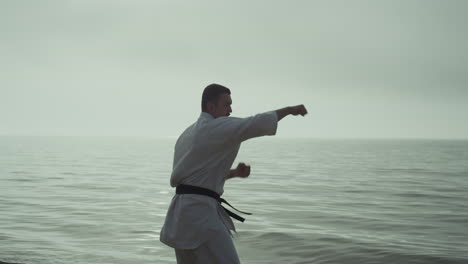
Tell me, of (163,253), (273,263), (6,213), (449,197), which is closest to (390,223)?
(273,263)

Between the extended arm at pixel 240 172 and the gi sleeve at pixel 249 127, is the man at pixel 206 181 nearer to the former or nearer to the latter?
the gi sleeve at pixel 249 127

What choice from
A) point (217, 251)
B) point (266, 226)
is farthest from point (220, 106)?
point (266, 226)

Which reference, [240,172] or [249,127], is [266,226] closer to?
[240,172]

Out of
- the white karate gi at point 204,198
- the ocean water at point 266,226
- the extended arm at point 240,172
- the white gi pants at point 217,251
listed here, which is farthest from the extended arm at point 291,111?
the ocean water at point 266,226

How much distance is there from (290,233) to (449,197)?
49.2ft

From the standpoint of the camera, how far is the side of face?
373cm

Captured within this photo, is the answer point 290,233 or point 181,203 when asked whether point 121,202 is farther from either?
point 181,203

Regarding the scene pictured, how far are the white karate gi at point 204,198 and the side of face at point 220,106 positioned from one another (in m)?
0.06

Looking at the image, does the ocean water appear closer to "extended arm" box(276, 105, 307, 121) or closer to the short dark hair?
the short dark hair

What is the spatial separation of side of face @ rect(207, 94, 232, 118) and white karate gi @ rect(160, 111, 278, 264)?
2.2 inches

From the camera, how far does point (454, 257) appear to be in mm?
11500

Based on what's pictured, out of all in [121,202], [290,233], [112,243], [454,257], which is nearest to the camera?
[454,257]

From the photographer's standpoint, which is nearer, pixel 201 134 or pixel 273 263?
pixel 201 134

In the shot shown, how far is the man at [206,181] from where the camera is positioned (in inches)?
140
